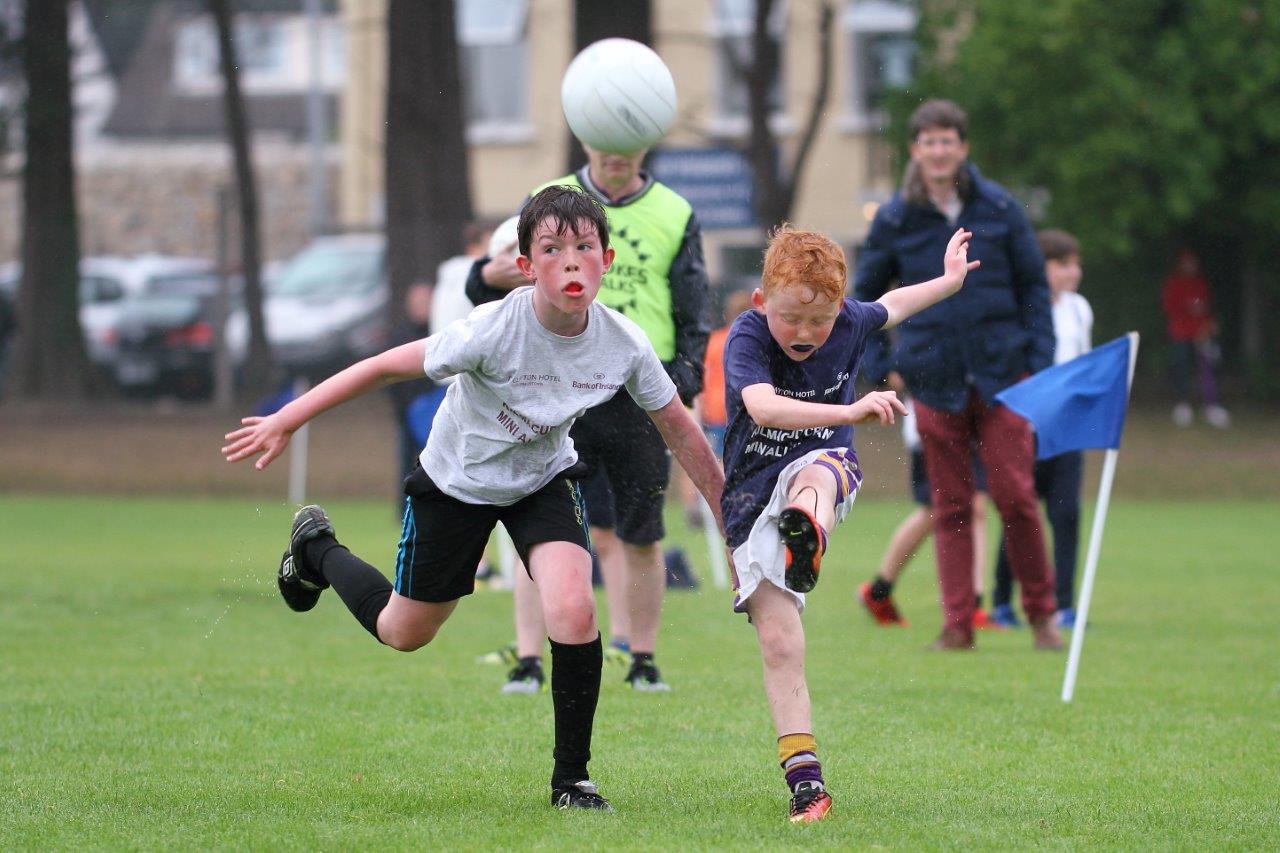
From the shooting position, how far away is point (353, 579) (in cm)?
608

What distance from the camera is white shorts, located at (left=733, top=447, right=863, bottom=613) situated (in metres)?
5.40

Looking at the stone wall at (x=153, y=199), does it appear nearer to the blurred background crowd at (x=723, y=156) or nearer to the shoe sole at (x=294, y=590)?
the blurred background crowd at (x=723, y=156)

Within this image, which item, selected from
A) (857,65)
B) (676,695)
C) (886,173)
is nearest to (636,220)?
(676,695)

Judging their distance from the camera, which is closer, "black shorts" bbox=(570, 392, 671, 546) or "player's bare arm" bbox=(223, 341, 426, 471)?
"player's bare arm" bbox=(223, 341, 426, 471)

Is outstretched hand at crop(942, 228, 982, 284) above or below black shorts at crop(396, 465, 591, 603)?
above

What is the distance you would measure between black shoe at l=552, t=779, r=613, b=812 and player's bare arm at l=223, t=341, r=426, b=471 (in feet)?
4.07

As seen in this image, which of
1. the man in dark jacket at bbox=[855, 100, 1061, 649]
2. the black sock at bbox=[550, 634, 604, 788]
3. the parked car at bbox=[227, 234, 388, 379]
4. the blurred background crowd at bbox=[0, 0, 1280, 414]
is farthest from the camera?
the parked car at bbox=[227, 234, 388, 379]


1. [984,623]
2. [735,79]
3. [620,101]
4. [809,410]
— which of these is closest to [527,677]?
[620,101]

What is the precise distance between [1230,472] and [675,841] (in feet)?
59.0

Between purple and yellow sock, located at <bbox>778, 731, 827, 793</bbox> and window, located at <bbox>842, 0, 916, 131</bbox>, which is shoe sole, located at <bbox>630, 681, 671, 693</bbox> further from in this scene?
window, located at <bbox>842, 0, 916, 131</bbox>

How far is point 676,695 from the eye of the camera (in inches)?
298

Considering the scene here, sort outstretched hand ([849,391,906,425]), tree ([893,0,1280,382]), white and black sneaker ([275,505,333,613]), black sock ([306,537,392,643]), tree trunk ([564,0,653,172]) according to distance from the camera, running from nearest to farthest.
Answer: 1. outstretched hand ([849,391,906,425])
2. black sock ([306,537,392,643])
3. white and black sneaker ([275,505,333,613])
4. tree trunk ([564,0,653,172])
5. tree ([893,0,1280,382])

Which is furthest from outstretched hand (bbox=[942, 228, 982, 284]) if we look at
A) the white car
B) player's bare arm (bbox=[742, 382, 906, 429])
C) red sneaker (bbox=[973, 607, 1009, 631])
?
the white car

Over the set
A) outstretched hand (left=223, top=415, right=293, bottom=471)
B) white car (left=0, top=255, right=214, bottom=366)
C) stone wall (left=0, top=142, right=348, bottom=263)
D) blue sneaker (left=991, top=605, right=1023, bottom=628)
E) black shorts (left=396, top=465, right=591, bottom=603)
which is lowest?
stone wall (left=0, top=142, right=348, bottom=263)
